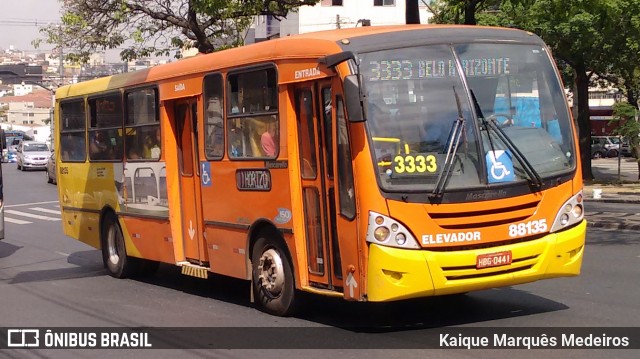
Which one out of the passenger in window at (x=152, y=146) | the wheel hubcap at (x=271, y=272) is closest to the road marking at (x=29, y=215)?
the passenger in window at (x=152, y=146)

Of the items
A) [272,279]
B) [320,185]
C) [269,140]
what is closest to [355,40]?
[320,185]

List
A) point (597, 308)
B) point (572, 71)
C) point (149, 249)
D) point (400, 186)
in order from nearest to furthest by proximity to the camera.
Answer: point (400, 186)
point (597, 308)
point (149, 249)
point (572, 71)

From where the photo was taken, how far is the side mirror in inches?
327

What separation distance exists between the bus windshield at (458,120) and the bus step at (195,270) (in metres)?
3.86

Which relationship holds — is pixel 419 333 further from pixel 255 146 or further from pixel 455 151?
pixel 255 146

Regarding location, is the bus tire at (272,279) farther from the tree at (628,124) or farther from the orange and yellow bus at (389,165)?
the tree at (628,124)

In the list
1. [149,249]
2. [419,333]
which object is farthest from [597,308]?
[149,249]

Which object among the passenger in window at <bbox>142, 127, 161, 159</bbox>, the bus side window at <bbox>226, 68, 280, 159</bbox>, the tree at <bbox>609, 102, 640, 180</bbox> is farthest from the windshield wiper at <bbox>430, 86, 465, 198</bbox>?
the tree at <bbox>609, 102, 640, 180</bbox>

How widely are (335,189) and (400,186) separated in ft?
2.44

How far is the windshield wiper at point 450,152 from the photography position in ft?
27.3

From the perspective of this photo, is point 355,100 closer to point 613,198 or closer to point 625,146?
point 613,198

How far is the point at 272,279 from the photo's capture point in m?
9.99

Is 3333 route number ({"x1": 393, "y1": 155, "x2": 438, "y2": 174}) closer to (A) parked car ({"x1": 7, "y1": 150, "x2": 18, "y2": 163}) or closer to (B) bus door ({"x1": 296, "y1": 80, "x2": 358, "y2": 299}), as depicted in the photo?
(B) bus door ({"x1": 296, "y1": 80, "x2": 358, "y2": 299})

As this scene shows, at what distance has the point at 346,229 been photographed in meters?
8.66
